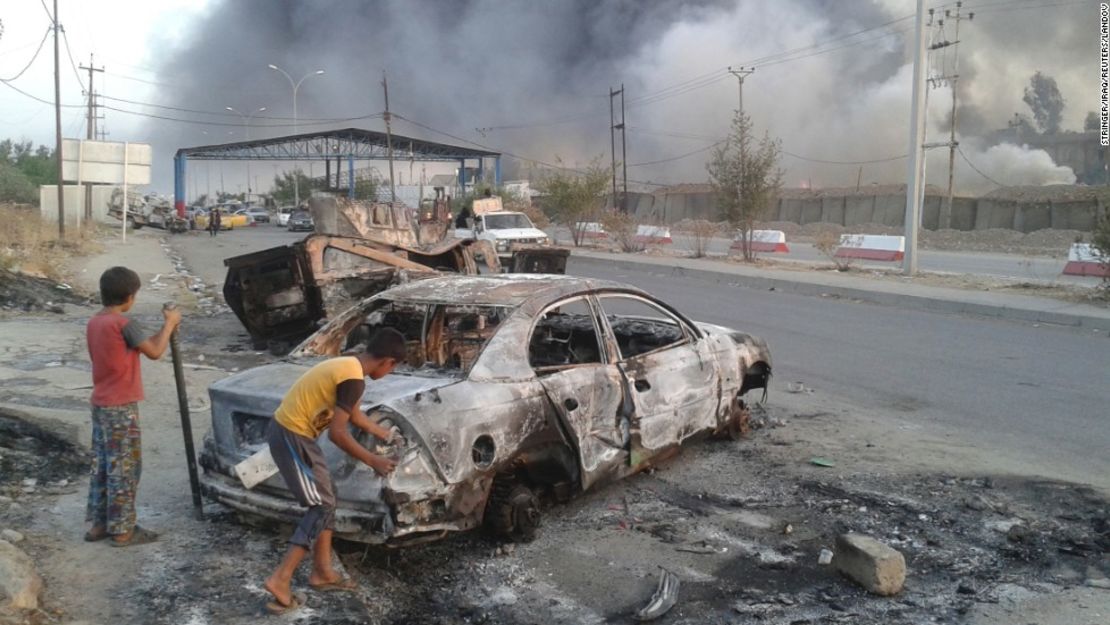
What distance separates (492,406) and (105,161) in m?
34.4

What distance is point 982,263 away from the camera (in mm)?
27797

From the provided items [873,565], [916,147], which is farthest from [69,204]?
[873,565]

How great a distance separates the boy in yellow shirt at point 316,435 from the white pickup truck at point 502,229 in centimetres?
2401

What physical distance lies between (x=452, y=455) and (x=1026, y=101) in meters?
95.0

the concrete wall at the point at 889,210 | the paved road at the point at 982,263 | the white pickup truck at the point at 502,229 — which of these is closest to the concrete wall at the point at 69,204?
the white pickup truck at the point at 502,229

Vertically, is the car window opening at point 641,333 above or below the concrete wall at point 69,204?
below

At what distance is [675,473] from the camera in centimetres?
639

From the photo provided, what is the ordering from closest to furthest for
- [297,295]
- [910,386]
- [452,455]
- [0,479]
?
[452,455] < [0,479] < [910,386] < [297,295]

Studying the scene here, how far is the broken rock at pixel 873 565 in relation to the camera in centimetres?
433

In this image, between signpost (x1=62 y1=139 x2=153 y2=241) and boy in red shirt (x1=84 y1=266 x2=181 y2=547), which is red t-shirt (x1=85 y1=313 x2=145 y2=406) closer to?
boy in red shirt (x1=84 y1=266 x2=181 y2=547)

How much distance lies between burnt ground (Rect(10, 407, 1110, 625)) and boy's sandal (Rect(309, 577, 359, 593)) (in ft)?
0.14

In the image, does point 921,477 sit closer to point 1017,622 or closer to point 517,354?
point 1017,622

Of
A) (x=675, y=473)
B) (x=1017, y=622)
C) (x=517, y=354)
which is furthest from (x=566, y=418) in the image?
(x=1017, y=622)

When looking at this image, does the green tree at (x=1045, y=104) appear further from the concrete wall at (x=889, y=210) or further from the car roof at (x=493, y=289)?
Answer: the car roof at (x=493, y=289)
